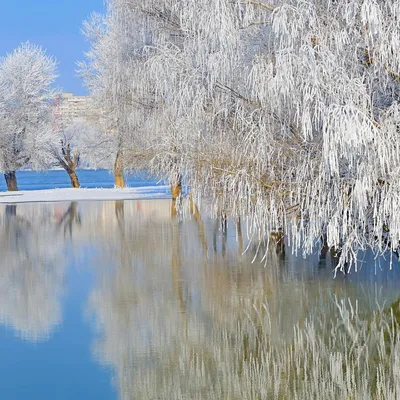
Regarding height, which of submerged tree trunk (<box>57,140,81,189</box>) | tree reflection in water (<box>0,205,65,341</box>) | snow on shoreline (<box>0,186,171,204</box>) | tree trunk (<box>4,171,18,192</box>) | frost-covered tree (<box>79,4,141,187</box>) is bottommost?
snow on shoreline (<box>0,186,171,204</box>)

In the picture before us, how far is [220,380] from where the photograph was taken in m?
7.73

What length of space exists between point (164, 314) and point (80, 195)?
106ft

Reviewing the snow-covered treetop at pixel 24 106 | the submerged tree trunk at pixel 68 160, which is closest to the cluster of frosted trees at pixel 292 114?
the snow-covered treetop at pixel 24 106

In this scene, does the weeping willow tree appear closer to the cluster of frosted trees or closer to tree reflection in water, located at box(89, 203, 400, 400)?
the cluster of frosted trees

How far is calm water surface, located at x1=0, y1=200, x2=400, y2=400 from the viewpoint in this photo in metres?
7.72

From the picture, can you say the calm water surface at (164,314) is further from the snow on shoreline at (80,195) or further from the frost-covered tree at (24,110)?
the frost-covered tree at (24,110)

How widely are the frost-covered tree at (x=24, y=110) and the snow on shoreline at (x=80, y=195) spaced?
2953mm

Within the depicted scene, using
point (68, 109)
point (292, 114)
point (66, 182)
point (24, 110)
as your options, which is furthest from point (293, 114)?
point (66, 182)

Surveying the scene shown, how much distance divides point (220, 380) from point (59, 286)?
5.88 meters

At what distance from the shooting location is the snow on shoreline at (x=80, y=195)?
40.1 metres

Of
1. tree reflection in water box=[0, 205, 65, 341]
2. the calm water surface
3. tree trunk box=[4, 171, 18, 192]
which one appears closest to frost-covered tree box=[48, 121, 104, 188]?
tree trunk box=[4, 171, 18, 192]

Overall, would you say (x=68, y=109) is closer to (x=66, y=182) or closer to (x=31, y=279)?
(x=66, y=182)

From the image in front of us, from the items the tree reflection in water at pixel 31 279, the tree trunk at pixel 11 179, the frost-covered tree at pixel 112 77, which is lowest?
the tree reflection in water at pixel 31 279

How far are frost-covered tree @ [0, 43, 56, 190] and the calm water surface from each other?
27.3 meters
